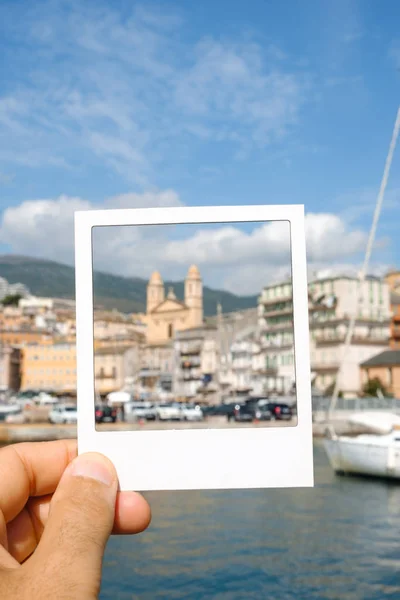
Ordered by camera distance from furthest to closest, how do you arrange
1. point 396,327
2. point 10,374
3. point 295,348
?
point 10,374 < point 396,327 < point 295,348

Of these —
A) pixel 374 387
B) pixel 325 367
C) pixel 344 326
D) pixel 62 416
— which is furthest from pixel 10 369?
pixel 374 387

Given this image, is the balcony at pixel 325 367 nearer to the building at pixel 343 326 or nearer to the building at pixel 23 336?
the building at pixel 343 326

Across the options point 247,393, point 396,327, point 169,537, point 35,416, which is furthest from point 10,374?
point 169,537

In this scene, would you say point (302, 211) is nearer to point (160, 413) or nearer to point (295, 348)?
point (295, 348)

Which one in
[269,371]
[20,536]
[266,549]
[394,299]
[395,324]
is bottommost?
[266,549]

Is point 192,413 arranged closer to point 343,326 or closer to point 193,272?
point 343,326

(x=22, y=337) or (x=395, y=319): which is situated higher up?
(x=22, y=337)

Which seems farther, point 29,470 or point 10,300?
point 10,300
